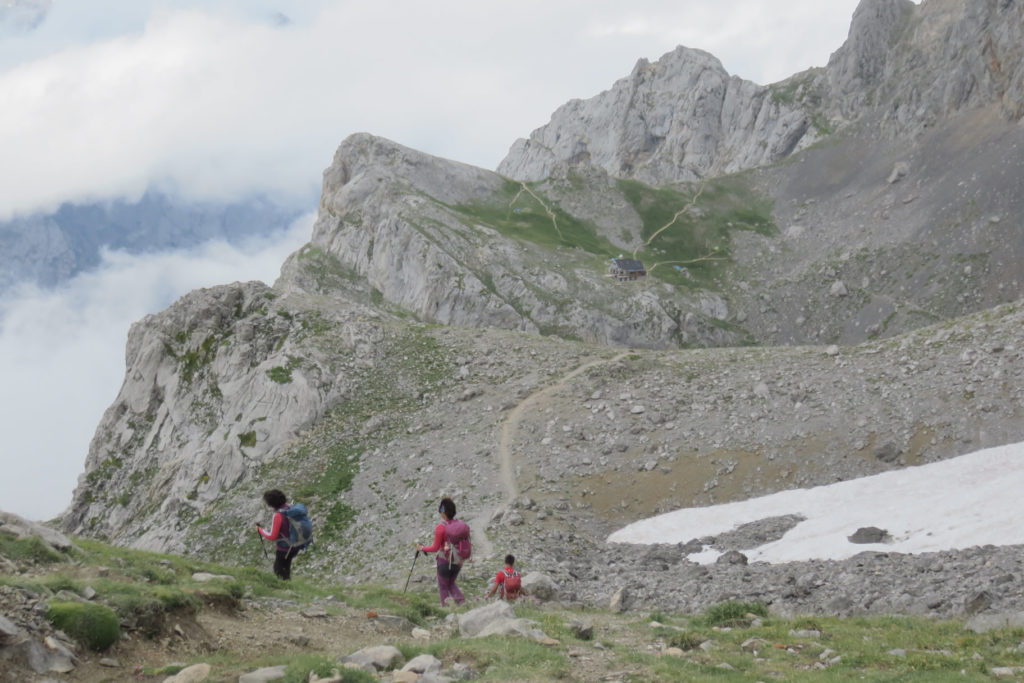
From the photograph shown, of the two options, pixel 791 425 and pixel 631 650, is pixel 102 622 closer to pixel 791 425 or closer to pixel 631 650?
pixel 631 650

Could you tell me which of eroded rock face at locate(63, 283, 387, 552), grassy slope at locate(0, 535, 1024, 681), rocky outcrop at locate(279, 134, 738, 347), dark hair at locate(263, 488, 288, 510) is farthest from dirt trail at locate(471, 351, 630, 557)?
rocky outcrop at locate(279, 134, 738, 347)

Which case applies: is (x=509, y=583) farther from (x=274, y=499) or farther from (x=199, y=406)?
(x=199, y=406)

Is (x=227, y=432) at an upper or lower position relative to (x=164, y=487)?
upper

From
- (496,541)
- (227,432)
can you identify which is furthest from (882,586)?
(227,432)

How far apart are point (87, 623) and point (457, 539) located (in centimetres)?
864

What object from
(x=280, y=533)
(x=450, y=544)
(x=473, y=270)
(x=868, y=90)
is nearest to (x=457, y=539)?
(x=450, y=544)

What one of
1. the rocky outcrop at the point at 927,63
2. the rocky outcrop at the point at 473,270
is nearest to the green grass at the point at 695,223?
the rocky outcrop at the point at 473,270

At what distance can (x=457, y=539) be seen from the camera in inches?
708

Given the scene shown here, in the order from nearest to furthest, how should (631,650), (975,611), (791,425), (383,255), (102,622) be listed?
1. (102,622)
2. (631,650)
3. (975,611)
4. (791,425)
5. (383,255)

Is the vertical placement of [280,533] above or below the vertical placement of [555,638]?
above

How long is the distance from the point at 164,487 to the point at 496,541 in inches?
1261

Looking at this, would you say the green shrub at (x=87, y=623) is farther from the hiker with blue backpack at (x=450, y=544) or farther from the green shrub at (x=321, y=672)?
the hiker with blue backpack at (x=450, y=544)

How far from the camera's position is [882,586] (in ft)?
67.1

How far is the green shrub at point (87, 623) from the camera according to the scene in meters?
10.9
